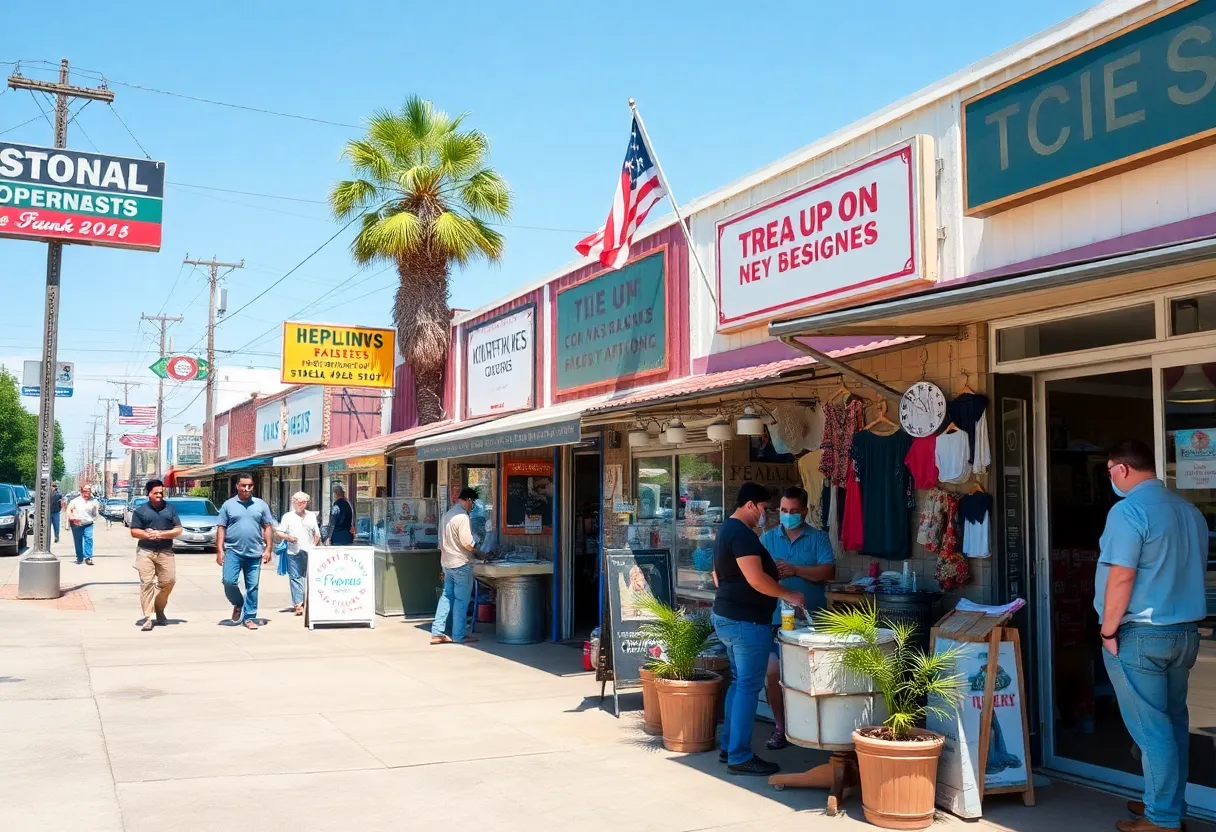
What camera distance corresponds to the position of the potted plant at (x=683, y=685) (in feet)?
23.7

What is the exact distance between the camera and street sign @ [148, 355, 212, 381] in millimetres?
37438

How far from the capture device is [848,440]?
802cm

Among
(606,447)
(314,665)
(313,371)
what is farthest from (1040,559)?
(313,371)

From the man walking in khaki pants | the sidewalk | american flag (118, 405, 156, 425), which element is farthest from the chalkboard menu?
american flag (118, 405, 156, 425)

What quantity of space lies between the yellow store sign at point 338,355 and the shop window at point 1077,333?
46.4ft

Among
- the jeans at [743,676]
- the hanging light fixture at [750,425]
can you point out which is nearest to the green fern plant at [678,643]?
the jeans at [743,676]

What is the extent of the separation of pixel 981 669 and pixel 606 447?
6.62m


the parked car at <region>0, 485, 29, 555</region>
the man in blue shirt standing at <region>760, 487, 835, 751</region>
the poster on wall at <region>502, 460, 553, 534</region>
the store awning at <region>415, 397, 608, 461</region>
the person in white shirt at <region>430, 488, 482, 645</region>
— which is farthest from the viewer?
the parked car at <region>0, 485, 29, 555</region>

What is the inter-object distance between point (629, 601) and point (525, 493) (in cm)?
616

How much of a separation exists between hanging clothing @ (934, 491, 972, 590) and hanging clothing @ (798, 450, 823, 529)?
1.42 metres

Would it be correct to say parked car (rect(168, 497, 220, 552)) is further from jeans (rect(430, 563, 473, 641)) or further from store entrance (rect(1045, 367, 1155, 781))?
store entrance (rect(1045, 367, 1155, 781))

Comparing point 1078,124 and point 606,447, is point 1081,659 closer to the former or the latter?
point 1078,124

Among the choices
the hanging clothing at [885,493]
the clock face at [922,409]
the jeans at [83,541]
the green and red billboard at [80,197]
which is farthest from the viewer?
the jeans at [83,541]

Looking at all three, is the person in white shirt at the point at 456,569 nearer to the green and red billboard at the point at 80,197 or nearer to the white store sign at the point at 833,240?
the white store sign at the point at 833,240
